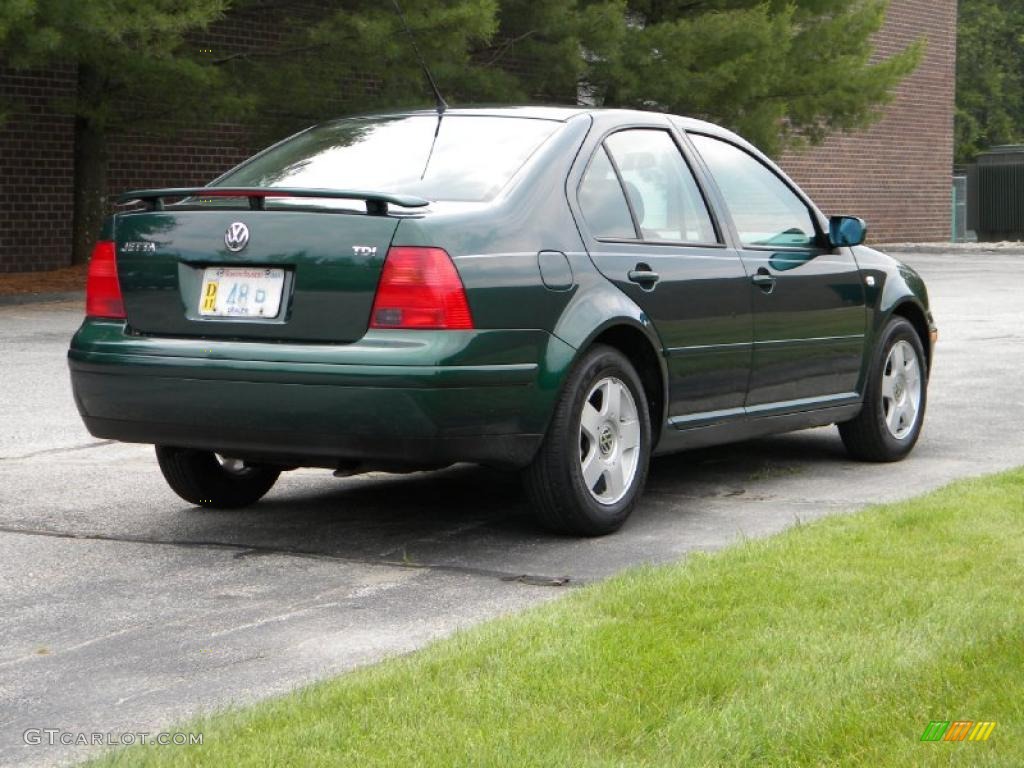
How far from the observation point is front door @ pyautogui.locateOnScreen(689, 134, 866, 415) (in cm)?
727

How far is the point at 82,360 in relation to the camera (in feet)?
20.3

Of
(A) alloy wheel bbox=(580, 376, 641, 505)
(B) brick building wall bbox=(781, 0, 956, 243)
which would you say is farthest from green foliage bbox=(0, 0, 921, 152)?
(A) alloy wheel bbox=(580, 376, 641, 505)

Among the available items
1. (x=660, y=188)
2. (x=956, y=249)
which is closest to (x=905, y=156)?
(x=956, y=249)

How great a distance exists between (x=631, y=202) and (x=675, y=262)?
283 mm

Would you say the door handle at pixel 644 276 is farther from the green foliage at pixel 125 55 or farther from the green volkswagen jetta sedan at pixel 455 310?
the green foliage at pixel 125 55

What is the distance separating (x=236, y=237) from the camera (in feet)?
19.3

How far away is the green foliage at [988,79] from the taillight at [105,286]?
A: 6054 centimetres

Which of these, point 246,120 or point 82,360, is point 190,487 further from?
point 246,120

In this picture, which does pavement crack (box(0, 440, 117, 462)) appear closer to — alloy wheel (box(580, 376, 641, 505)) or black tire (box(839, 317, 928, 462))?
alloy wheel (box(580, 376, 641, 505))

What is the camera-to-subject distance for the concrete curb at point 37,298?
1786cm

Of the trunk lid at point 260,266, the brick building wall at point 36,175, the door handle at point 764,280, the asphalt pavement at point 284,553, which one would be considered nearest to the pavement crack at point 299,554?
the asphalt pavement at point 284,553

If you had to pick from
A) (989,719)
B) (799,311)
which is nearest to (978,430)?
(799,311)

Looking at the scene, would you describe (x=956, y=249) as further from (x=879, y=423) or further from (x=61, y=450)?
(x=61, y=450)

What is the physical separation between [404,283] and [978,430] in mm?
4560
